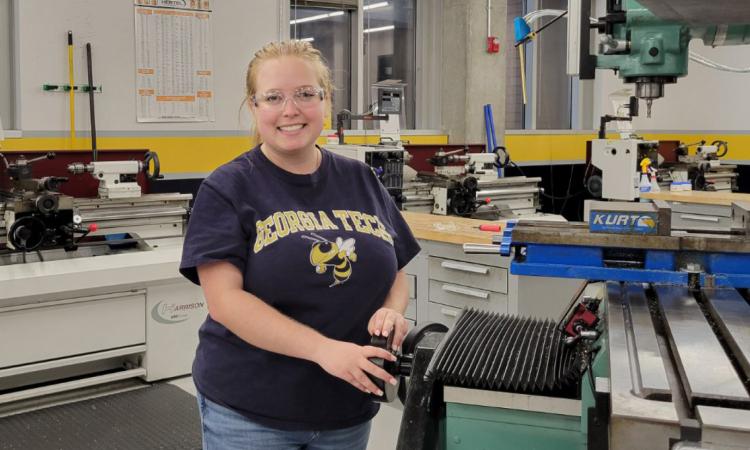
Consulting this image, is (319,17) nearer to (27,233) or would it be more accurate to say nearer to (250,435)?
(27,233)


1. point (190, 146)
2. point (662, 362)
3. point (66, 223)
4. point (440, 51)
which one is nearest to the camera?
point (662, 362)

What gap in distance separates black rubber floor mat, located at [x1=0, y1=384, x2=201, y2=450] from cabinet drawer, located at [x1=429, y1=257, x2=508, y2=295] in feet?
3.27

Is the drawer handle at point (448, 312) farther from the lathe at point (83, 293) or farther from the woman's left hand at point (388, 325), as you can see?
the woman's left hand at point (388, 325)

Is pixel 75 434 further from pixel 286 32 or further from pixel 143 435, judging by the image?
pixel 286 32

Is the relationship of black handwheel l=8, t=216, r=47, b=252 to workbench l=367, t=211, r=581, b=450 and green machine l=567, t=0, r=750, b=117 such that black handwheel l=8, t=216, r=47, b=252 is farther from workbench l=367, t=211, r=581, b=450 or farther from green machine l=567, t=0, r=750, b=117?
green machine l=567, t=0, r=750, b=117

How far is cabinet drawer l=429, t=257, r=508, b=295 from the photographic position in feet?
8.88

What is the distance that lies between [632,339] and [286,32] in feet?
13.0

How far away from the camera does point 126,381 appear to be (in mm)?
2826

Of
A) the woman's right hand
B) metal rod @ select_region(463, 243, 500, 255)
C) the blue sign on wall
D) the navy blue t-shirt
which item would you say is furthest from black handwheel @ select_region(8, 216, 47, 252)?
the blue sign on wall

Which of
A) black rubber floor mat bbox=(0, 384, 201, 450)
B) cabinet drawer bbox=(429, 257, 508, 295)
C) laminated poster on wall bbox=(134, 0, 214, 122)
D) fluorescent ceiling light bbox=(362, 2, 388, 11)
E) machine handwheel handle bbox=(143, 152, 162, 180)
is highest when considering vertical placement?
fluorescent ceiling light bbox=(362, 2, 388, 11)

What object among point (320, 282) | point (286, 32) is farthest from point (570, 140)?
point (320, 282)

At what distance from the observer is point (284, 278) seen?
3.82ft

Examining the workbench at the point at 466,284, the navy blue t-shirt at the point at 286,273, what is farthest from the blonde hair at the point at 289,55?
the workbench at the point at 466,284

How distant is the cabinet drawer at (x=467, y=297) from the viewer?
2.73 meters
